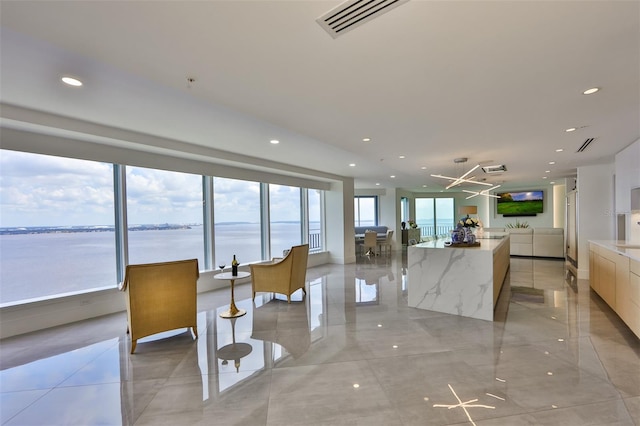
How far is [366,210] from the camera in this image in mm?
12977

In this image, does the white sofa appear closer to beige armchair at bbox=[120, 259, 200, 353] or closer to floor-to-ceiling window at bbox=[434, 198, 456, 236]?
floor-to-ceiling window at bbox=[434, 198, 456, 236]

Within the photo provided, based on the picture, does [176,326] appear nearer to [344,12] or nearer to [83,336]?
[83,336]

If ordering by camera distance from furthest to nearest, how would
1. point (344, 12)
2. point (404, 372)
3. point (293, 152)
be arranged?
point (293, 152) → point (404, 372) → point (344, 12)

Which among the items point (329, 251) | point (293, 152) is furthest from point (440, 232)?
point (293, 152)

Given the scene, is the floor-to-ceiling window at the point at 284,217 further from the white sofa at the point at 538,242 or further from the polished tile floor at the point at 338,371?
the white sofa at the point at 538,242

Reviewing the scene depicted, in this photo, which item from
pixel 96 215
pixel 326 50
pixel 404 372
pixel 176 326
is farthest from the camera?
pixel 96 215

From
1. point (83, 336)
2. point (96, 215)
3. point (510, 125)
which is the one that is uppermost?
point (510, 125)

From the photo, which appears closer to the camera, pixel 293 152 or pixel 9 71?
pixel 9 71

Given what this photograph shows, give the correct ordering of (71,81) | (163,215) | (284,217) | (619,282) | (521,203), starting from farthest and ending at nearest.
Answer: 1. (521,203)
2. (284,217)
3. (163,215)
4. (619,282)
5. (71,81)

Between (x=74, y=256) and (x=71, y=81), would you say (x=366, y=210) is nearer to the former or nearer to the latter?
(x=74, y=256)

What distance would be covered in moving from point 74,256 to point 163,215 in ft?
4.80

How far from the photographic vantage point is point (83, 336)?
363 centimetres

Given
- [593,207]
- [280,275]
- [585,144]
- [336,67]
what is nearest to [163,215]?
[280,275]

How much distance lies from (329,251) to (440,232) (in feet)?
29.5
